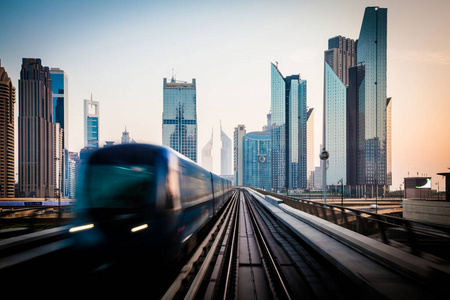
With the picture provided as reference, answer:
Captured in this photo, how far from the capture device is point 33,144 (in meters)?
164

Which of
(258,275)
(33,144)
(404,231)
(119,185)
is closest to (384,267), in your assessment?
(404,231)

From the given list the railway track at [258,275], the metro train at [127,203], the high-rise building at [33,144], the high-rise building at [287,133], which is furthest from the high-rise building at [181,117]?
the metro train at [127,203]

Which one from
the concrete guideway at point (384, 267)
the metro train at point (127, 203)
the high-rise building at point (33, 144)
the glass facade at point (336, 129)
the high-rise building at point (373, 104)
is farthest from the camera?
the high-rise building at point (33, 144)

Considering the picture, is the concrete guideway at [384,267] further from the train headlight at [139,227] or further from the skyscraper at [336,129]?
the skyscraper at [336,129]

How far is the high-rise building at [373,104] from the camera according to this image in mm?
124688

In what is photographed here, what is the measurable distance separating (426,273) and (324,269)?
7.98ft

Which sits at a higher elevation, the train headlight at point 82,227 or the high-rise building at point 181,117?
the high-rise building at point 181,117

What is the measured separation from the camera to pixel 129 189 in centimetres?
509

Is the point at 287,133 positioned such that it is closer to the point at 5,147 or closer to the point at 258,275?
the point at 5,147

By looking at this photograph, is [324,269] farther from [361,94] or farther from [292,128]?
[292,128]

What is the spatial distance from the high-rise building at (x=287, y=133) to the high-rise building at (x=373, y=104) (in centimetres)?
5316

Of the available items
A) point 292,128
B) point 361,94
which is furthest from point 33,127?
point 361,94

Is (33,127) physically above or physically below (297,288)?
above

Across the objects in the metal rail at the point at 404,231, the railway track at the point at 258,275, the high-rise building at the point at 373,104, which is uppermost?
the high-rise building at the point at 373,104
